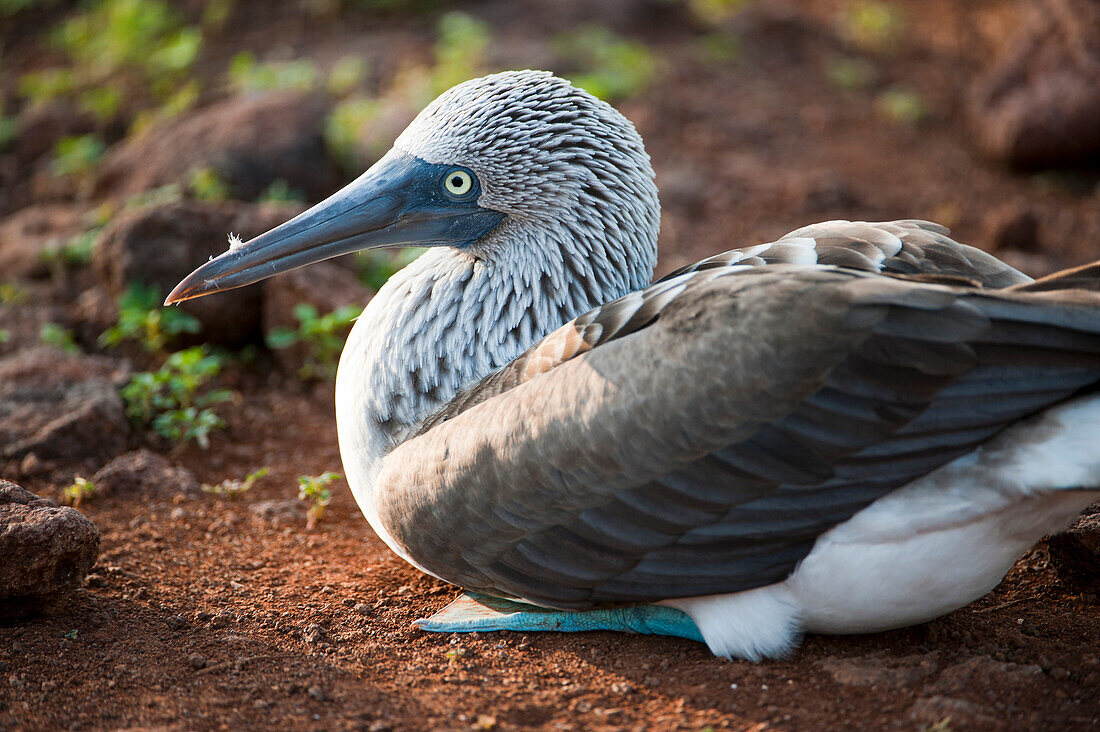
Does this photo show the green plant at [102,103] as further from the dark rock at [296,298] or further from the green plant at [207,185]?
the dark rock at [296,298]

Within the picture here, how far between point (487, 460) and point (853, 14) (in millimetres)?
8726

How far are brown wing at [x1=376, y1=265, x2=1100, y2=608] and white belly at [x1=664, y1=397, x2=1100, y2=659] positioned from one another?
71 mm

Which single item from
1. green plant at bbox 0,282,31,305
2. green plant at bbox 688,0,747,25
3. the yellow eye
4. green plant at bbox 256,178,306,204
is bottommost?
green plant at bbox 0,282,31,305

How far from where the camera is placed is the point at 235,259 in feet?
12.1

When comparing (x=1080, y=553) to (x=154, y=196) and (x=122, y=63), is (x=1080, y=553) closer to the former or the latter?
(x=154, y=196)

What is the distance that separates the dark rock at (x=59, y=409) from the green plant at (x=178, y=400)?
0.11 meters

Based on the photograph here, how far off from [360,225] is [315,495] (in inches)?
47.9

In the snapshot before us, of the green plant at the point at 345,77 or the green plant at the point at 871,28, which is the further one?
the green plant at the point at 871,28

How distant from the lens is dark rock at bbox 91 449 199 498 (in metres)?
4.44

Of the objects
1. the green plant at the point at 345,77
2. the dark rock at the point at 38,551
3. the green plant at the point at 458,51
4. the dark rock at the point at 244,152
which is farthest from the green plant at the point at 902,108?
the dark rock at the point at 38,551

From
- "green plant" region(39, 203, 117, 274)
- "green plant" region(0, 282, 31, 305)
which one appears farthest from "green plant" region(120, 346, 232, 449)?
"green plant" region(39, 203, 117, 274)

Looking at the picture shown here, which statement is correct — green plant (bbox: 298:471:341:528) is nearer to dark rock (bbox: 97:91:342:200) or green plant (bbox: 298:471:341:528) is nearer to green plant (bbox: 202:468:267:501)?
green plant (bbox: 202:468:267:501)

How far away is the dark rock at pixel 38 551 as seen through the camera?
331cm

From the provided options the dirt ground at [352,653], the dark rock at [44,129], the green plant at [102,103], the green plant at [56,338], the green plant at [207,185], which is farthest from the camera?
the green plant at [102,103]
